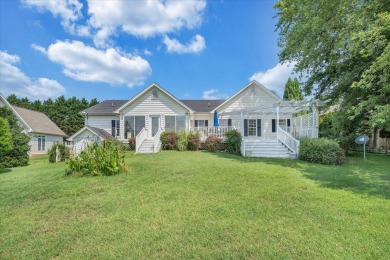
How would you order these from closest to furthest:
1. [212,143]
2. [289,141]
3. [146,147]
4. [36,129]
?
[289,141]
[212,143]
[146,147]
[36,129]

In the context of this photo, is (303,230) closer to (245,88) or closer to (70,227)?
(70,227)

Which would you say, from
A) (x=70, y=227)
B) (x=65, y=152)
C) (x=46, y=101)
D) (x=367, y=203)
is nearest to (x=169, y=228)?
(x=70, y=227)

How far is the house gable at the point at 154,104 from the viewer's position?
19688mm

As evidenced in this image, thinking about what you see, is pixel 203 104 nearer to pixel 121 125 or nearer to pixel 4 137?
pixel 121 125

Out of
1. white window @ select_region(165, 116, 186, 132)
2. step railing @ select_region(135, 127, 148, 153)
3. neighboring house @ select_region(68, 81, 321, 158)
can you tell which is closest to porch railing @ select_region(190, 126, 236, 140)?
neighboring house @ select_region(68, 81, 321, 158)

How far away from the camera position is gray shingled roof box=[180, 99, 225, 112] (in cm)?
2248

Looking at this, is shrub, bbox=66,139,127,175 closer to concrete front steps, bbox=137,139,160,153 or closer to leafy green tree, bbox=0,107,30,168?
concrete front steps, bbox=137,139,160,153

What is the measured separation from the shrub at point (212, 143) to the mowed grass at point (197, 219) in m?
9.22

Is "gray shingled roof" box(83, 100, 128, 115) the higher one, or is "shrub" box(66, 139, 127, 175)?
"gray shingled roof" box(83, 100, 128, 115)

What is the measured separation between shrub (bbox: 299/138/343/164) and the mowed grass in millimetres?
3876

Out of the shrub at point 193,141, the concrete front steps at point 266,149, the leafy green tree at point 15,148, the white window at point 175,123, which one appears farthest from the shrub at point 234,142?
the leafy green tree at point 15,148

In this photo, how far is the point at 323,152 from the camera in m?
11.2

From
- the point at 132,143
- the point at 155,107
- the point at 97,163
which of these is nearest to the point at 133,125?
the point at 132,143

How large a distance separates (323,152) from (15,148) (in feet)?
59.8
